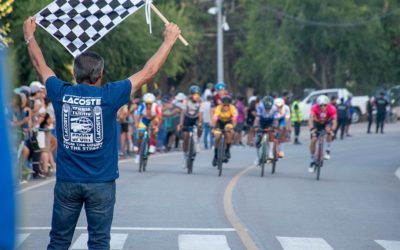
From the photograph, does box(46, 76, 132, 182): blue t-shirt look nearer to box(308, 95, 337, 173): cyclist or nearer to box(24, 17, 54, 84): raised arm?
box(24, 17, 54, 84): raised arm

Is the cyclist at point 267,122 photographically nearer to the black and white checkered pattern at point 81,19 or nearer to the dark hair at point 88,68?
the black and white checkered pattern at point 81,19

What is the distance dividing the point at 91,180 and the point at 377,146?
32917mm

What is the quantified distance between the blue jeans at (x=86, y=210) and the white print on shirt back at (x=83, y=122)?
28cm

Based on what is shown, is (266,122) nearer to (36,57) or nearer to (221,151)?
(221,151)

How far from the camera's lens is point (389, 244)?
41.6 feet

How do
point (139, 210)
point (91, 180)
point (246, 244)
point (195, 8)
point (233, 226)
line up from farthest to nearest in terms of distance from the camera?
point (195, 8) → point (139, 210) → point (233, 226) → point (246, 244) → point (91, 180)

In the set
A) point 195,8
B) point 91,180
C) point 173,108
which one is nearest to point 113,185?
point 91,180

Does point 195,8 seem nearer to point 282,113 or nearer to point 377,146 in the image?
point 377,146

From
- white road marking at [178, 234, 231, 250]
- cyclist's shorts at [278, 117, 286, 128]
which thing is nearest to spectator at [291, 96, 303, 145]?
cyclist's shorts at [278, 117, 286, 128]

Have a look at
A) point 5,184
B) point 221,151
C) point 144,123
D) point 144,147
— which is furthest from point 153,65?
point 144,123

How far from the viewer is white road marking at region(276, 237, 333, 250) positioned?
12.0m

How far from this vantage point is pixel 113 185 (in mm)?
7547

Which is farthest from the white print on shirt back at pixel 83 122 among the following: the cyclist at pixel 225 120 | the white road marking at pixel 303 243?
the cyclist at pixel 225 120

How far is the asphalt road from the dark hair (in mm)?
1078
